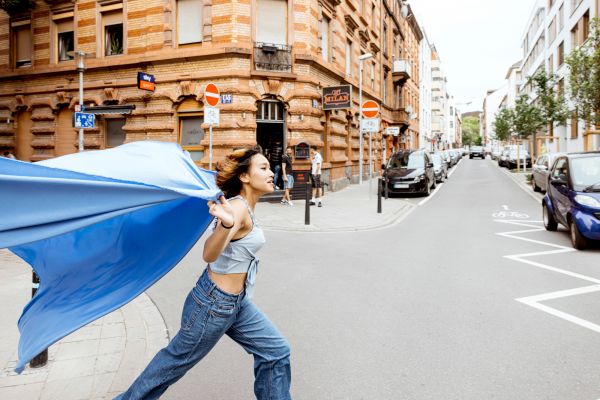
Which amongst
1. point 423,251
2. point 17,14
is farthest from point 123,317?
point 17,14

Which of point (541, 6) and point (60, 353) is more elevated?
point (541, 6)

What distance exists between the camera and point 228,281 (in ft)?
8.83

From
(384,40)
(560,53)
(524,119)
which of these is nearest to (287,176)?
(384,40)

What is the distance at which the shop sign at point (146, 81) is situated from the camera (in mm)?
17188

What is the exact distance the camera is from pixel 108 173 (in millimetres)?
2379

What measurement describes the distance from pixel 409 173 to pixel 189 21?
10374 mm

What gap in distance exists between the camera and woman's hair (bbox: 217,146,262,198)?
284 centimetres

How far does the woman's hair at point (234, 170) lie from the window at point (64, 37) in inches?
832

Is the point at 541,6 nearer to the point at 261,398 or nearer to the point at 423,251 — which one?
the point at 423,251

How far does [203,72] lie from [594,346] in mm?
15883

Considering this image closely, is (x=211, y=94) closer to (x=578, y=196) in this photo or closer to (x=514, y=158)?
(x=578, y=196)

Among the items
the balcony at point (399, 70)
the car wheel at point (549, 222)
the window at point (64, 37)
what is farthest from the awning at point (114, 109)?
the balcony at point (399, 70)

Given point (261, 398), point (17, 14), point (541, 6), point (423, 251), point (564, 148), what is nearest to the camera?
point (261, 398)

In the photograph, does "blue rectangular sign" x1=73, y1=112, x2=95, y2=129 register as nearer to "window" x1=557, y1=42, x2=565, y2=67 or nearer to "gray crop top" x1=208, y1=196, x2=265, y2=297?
"gray crop top" x1=208, y1=196, x2=265, y2=297
